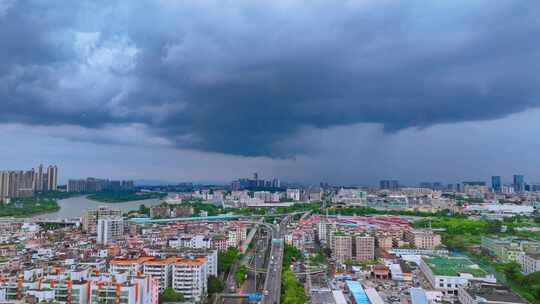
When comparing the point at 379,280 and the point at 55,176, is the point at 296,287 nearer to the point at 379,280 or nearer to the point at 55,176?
the point at 379,280

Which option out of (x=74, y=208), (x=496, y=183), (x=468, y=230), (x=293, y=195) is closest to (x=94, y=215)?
(x=74, y=208)

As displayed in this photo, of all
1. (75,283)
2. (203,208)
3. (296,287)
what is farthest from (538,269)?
(203,208)

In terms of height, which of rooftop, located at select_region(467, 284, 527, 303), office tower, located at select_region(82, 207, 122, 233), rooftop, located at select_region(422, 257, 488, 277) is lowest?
rooftop, located at select_region(422, 257, 488, 277)

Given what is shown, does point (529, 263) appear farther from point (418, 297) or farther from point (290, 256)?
point (290, 256)

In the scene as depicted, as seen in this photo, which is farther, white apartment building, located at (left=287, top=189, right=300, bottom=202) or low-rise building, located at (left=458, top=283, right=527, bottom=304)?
white apartment building, located at (left=287, top=189, right=300, bottom=202)

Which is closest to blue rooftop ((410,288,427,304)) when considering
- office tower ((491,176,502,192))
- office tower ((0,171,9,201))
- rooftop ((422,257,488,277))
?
rooftop ((422,257,488,277))

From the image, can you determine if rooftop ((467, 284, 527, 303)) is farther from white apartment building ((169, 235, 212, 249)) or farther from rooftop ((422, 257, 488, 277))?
white apartment building ((169, 235, 212, 249))

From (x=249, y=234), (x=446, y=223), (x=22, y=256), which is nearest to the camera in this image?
(x=22, y=256)
